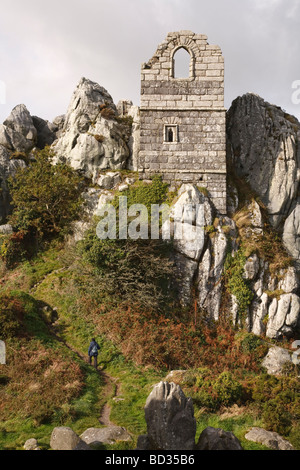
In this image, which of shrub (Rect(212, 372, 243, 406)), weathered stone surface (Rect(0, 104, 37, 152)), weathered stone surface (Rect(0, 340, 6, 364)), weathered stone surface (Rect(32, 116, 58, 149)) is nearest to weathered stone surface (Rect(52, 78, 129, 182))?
weathered stone surface (Rect(0, 104, 37, 152))

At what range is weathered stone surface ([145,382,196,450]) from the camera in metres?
8.96

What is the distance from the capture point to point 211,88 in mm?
24578

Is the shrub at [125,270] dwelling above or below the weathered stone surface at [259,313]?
above

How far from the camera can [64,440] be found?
9.76 meters

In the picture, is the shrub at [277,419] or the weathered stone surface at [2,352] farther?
the weathered stone surface at [2,352]

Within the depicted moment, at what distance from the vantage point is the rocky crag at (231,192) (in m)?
22.1

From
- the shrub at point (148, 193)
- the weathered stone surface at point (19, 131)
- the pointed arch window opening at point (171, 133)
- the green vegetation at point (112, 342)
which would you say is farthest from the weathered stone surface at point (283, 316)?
the weathered stone surface at point (19, 131)

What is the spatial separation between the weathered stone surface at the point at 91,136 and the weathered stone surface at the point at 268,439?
66.3ft

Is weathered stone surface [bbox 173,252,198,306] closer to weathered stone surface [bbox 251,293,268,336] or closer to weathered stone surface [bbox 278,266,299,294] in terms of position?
weathered stone surface [bbox 251,293,268,336]

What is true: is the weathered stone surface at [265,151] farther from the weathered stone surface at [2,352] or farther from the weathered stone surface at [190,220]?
the weathered stone surface at [2,352]

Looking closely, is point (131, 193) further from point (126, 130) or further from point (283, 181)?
point (283, 181)

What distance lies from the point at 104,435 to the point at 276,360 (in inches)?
465

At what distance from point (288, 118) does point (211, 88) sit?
380 inches
